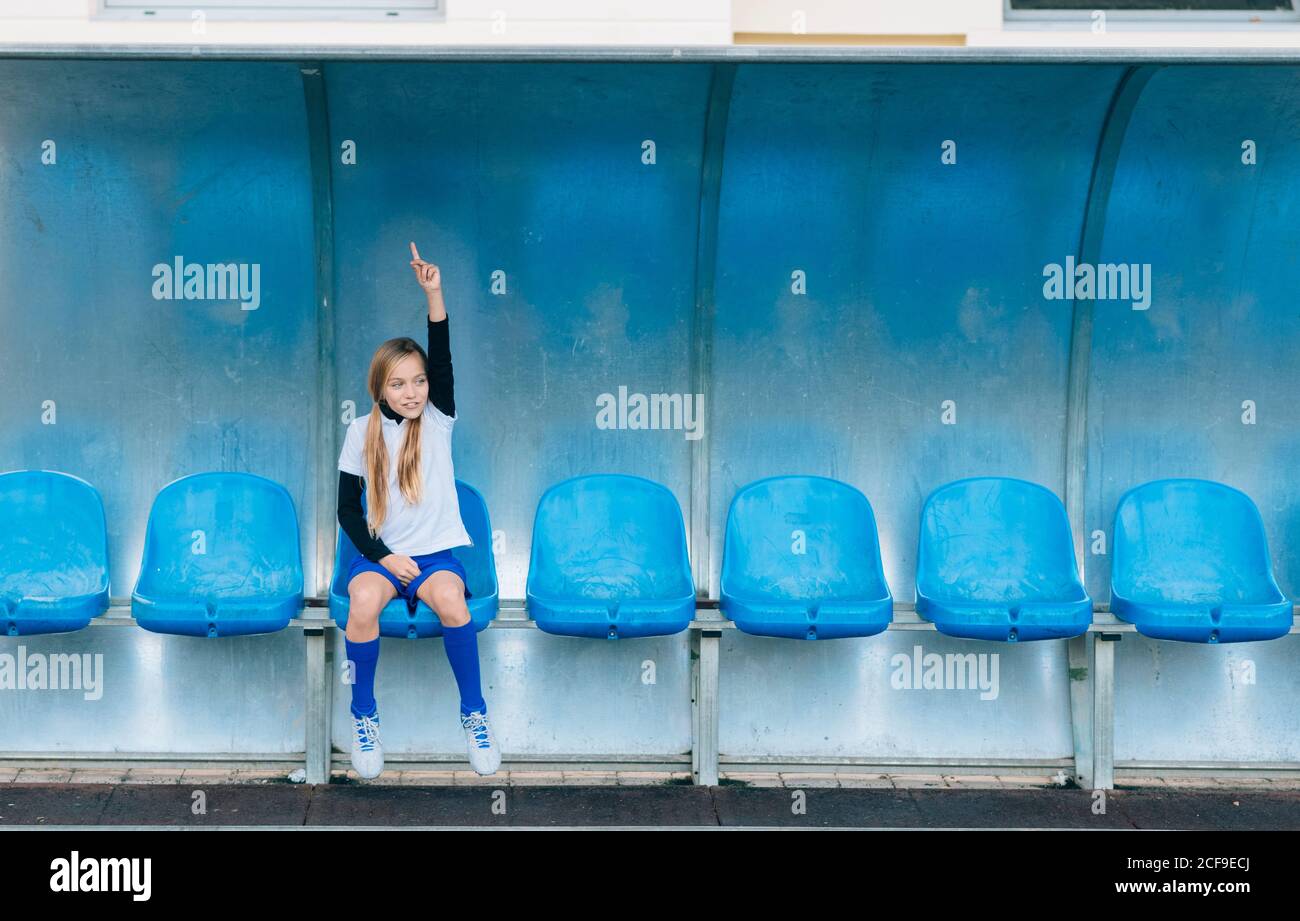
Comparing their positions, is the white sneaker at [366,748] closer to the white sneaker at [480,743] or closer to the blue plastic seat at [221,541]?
the white sneaker at [480,743]

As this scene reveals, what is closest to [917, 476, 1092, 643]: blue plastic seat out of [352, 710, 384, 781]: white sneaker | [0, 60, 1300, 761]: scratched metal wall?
[0, 60, 1300, 761]: scratched metal wall

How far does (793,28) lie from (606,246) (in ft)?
3.26

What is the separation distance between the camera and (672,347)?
15.9ft

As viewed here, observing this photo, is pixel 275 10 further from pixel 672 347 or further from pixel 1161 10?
pixel 1161 10

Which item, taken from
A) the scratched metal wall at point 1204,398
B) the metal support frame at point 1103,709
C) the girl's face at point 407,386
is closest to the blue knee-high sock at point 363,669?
the girl's face at point 407,386

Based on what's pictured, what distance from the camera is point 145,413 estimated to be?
15.7 ft

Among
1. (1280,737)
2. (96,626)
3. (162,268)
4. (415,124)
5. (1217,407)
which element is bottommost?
(1280,737)

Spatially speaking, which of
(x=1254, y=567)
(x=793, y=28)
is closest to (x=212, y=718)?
(x=793, y=28)

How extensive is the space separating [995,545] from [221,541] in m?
2.74

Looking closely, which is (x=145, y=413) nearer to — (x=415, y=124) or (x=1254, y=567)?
(x=415, y=124)

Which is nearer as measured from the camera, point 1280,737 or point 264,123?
point 264,123

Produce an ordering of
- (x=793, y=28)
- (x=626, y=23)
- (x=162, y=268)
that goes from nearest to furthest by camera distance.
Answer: (x=626, y=23) → (x=793, y=28) → (x=162, y=268)

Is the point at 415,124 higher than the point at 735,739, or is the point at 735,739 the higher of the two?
the point at 415,124

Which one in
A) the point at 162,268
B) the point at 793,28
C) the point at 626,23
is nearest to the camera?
the point at 626,23
